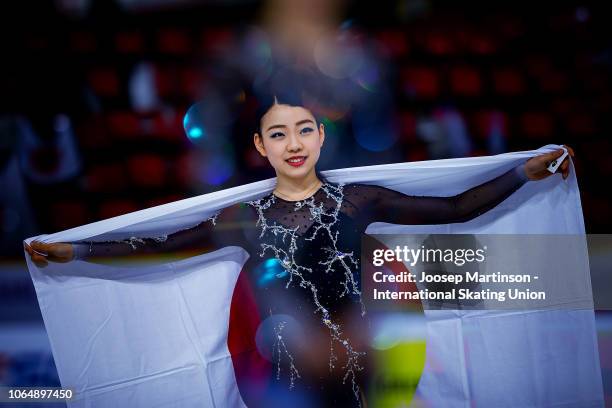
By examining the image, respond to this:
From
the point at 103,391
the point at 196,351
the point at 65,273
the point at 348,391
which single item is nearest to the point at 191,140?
the point at 65,273

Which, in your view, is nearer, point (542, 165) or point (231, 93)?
point (542, 165)

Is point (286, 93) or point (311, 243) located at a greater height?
point (286, 93)

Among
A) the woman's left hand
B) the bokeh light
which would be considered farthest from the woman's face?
the woman's left hand

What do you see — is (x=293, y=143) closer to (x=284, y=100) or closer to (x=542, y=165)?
(x=284, y=100)

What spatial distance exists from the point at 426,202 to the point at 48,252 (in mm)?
981

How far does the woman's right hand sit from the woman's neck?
572 mm

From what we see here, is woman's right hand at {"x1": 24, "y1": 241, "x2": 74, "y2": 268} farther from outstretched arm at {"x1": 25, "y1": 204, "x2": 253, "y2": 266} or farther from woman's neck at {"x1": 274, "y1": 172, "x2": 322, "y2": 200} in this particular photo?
woman's neck at {"x1": 274, "y1": 172, "x2": 322, "y2": 200}

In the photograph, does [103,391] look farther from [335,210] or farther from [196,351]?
[335,210]

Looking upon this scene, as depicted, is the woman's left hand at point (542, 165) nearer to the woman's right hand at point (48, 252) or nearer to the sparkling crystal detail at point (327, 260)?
the sparkling crystal detail at point (327, 260)

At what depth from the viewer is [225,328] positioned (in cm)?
127

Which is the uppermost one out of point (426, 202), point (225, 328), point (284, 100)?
point (284, 100)

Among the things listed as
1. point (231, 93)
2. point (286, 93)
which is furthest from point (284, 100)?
point (231, 93)

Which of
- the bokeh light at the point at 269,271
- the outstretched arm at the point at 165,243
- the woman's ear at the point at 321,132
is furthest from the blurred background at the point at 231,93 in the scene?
the bokeh light at the point at 269,271

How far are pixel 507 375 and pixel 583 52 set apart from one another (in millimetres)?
1060
